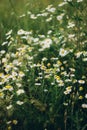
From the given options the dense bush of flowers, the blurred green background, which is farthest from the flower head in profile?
the blurred green background

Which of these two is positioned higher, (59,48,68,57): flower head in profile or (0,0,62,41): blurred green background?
(59,48,68,57): flower head in profile

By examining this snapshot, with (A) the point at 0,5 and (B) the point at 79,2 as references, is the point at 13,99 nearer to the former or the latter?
(B) the point at 79,2

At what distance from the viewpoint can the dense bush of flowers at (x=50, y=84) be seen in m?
2.79

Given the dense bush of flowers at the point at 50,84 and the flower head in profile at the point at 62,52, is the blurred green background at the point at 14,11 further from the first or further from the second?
the flower head in profile at the point at 62,52

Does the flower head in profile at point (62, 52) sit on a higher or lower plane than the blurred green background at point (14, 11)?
higher

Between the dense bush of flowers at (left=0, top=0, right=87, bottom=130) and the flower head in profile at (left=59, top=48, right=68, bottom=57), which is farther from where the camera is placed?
the flower head in profile at (left=59, top=48, right=68, bottom=57)

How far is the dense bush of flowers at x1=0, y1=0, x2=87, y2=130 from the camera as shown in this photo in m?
2.79

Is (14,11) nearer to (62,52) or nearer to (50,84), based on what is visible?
(62,52)

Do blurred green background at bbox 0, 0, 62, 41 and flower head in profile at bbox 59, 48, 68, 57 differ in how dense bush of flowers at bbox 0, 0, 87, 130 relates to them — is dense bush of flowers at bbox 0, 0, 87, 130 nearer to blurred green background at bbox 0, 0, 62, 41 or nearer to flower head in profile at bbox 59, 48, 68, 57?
flower head in profile at bbox 59, 48, 68, 57

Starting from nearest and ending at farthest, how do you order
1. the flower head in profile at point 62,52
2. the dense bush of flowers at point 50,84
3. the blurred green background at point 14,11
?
the dense bush of flowers at point 50,84 < the flower head in profile at point 62,52 < the blurred green background at point 14,11

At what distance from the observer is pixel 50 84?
296 cm

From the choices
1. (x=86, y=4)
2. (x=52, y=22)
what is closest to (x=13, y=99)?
(x=86, y=4)

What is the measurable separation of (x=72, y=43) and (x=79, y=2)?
0.36 metres

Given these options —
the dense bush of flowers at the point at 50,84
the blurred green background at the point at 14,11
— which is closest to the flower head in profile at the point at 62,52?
the dense bush of flowers at the point at 50,84
